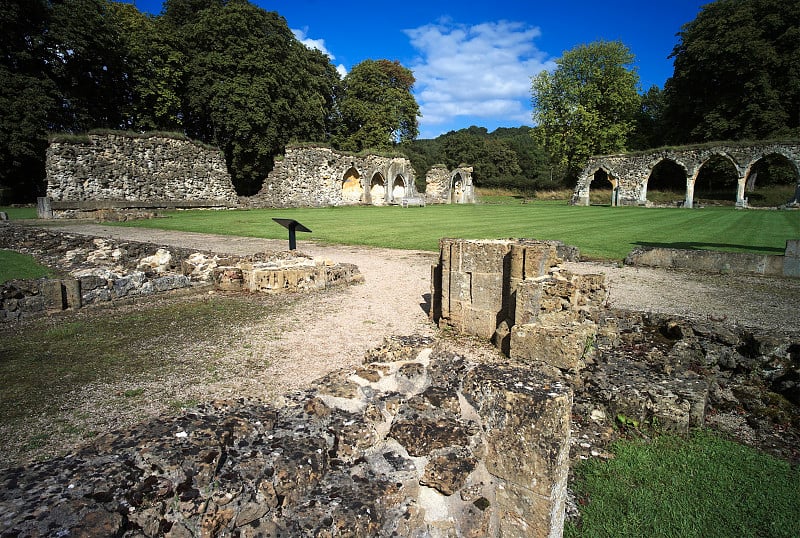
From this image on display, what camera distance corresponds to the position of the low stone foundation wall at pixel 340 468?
1.70 m

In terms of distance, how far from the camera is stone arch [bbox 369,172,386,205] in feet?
121

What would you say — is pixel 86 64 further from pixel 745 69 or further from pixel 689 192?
pixel 745 69

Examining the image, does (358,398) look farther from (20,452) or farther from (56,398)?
(56,398)

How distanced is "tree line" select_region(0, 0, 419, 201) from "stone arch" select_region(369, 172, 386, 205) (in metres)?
7.18

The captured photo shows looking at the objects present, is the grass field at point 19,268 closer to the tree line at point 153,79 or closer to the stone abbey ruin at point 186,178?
the stone abbey ruin at point 186,178

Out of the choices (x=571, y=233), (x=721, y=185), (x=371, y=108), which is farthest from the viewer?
(x=371, y=108)

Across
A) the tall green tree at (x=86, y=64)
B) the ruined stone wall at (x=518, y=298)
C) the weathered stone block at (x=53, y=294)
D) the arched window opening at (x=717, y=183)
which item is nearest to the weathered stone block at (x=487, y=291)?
the ruined stone wall at (x=518, y=298)

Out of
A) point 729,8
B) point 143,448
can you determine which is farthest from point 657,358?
point 729,8

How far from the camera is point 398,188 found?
127 ft

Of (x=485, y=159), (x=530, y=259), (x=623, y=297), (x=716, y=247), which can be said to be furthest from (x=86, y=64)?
(x=485, y=159)

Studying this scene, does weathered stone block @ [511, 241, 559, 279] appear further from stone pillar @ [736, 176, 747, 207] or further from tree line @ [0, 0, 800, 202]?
stone pillar @ [736, 176, 747, 207]

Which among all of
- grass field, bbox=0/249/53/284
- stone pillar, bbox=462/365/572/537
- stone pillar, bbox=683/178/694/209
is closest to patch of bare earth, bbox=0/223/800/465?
stone pillar, bbox=462/365/572/537

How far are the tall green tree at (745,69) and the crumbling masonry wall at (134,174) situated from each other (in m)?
43.0

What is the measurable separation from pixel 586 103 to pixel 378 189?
27.1 metres
